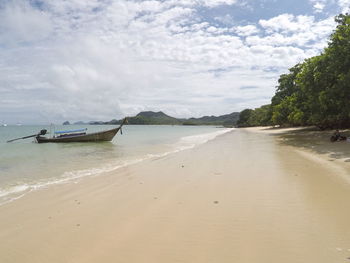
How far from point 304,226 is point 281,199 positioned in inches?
61.9

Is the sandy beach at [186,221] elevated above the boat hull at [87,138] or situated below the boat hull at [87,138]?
below

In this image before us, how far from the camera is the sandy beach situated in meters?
3.42

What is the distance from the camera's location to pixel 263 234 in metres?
3.88

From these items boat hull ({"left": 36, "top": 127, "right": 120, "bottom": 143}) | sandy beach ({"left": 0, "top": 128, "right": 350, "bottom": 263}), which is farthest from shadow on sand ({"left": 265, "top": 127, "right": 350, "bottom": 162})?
boat hull ({"left": 36, "top": 127, "right": 120, "bottom": 143})

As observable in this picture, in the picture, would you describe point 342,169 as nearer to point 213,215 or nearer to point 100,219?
point 213,215

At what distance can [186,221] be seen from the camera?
4.55 meters

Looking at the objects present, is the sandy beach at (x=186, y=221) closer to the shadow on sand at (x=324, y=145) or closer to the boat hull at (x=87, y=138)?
the shadow on sand at (x=324, y=145)

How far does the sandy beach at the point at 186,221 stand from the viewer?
3.42 metres

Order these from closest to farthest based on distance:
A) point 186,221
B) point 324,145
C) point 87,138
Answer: point 186,221, point 324,145, point 87,138

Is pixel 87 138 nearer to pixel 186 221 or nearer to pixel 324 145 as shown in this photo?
pixel 324 145

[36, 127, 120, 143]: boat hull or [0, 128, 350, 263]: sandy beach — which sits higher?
[36, 127, 120, 143]: boat hull

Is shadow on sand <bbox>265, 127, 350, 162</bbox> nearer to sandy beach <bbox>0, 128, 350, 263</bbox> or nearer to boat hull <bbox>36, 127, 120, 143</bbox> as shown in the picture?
sandy beach <bbox>0, 128, 350, 263</bbox>

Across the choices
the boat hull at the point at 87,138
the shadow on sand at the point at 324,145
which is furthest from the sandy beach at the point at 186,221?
the boat hull at the point at 87,138

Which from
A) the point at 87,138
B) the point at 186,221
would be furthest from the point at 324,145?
the point at 87,138
